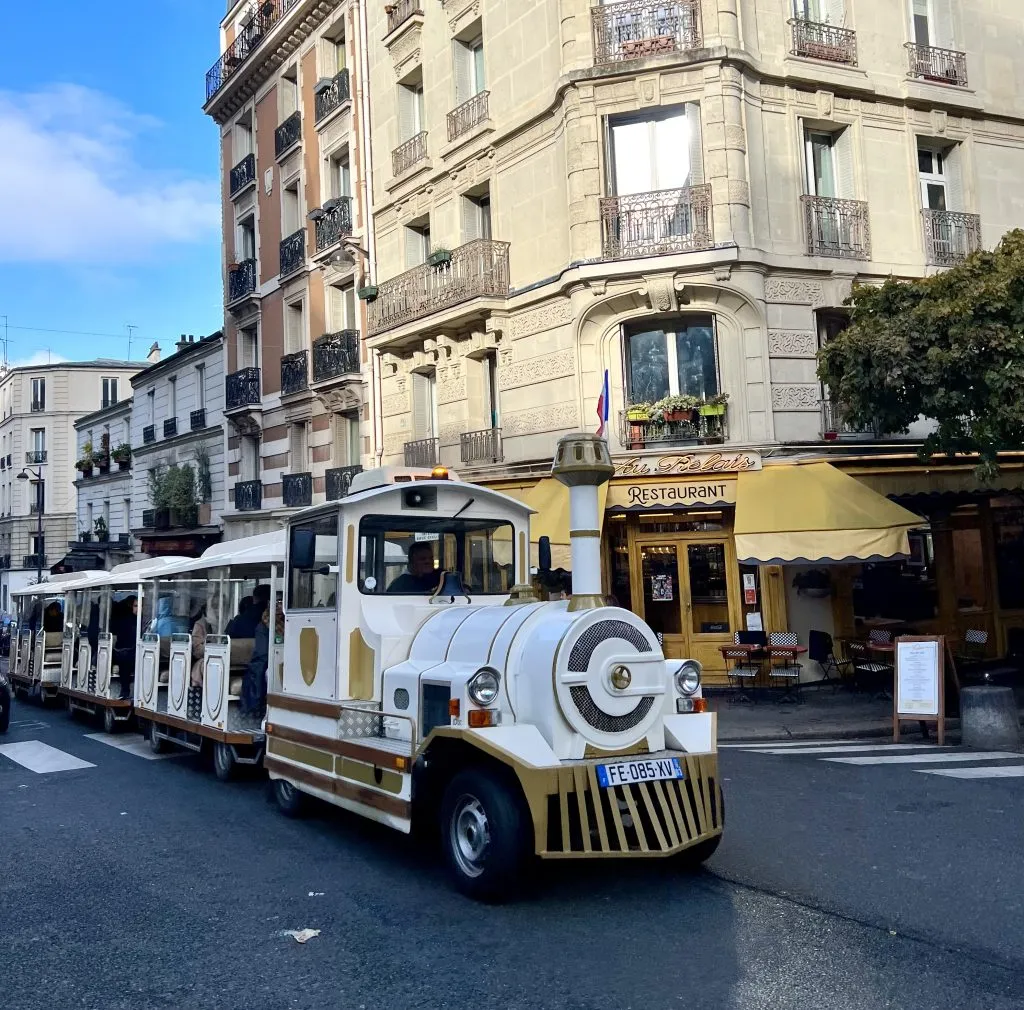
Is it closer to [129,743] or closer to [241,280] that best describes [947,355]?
[129,743]

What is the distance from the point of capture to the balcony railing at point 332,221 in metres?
22.3

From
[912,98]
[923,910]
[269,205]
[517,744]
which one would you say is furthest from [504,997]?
[269,205]

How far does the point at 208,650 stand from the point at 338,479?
40.0ft

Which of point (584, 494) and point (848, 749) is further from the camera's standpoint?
point (848, 749)

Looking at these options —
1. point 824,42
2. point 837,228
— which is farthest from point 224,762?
point 824,42

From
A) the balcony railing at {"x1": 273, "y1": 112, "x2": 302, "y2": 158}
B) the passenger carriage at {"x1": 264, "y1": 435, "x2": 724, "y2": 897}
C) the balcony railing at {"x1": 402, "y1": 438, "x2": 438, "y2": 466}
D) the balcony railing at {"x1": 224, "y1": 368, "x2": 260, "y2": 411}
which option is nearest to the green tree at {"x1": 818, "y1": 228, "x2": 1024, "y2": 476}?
the passenger carriage at {"x1": 264, "y1": 435, "x2": 724, "y2": 897}

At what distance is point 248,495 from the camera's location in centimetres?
2589

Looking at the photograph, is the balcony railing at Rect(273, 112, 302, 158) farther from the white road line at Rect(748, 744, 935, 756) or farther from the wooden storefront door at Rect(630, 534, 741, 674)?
the white road line at Rect(748, 744, 935, 756)

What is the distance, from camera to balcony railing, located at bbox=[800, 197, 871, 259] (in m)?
15.6

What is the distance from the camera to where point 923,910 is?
5258 mm

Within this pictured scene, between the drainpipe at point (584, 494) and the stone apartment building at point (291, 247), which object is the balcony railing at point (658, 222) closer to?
the stone apartment building at point (291, 247)

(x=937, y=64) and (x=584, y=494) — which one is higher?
(x=937, y=64)

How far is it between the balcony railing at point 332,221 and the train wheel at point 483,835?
710 inches

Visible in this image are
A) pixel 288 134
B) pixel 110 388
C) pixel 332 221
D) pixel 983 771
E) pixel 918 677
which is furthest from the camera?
pixel 110 388
